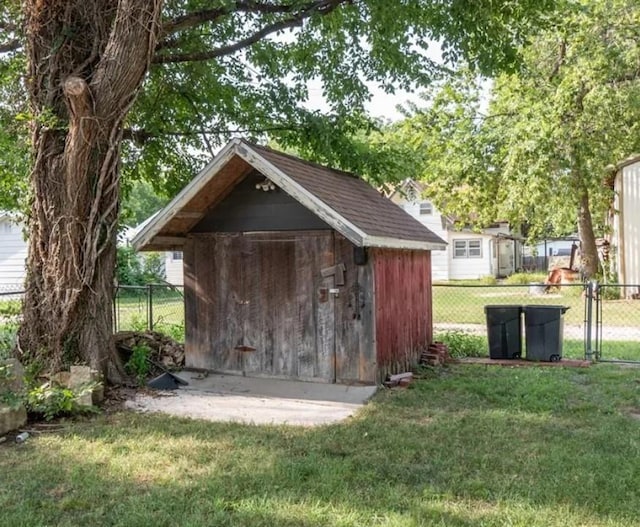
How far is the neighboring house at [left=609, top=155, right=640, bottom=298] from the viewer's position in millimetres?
17844

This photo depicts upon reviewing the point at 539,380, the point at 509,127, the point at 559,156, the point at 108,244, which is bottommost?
the point at 539,380

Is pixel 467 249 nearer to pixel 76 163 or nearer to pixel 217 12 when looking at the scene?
pixel 217 12

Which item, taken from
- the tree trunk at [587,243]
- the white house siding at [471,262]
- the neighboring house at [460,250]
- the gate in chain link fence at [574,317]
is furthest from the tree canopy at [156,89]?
the white house siding at [471,262]

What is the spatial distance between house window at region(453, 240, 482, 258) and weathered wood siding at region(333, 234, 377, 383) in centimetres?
2436

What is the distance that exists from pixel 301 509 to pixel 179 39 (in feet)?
25.9

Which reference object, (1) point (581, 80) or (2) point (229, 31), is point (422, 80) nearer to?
(2) point (229, 31)

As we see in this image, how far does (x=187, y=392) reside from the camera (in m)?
7.19

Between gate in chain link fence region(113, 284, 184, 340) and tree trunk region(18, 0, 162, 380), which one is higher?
tree trunk region(18, 0, 162, 380)

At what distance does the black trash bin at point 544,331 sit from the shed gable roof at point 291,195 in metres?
2.01

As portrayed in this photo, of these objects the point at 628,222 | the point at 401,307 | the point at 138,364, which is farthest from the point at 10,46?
the point at 628,222

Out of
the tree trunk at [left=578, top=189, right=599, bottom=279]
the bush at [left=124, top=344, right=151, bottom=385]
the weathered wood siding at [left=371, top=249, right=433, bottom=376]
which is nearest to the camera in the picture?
the weathered wood siding at [left=371, top=249, right=433, bottom=376]

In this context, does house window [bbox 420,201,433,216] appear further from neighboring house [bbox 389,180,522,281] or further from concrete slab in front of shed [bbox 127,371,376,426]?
concrete slab in front of shed [bbox 127,371,376,426]

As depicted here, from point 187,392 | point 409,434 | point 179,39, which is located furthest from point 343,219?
point 179,39

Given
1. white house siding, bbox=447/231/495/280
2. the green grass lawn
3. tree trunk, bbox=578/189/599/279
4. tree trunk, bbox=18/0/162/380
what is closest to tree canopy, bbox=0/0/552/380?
tree trunk, bbox=18/0/162/380
